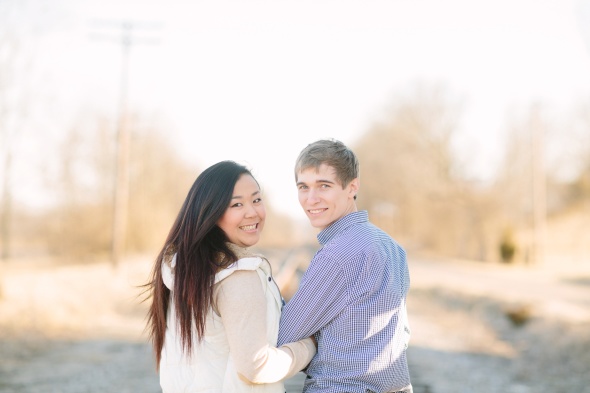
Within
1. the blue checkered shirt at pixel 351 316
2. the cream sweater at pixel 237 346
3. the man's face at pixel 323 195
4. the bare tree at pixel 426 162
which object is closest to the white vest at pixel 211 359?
the cream sweater at pixel 237 346

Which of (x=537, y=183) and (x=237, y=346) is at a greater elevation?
(x=237, y=346)

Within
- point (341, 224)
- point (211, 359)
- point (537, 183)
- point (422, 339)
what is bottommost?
point (422, 339)

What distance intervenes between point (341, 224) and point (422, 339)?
9.25m

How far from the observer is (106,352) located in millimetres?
10531

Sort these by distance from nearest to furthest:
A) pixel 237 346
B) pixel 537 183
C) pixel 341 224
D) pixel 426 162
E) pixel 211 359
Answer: pixel 237 346 < pixel 211 359 < pixel 341 224 < pixel 537 183 < pixel 426 162

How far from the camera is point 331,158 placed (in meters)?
2.72

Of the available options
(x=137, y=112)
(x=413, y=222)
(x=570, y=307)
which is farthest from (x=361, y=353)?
(x=413, y=222)

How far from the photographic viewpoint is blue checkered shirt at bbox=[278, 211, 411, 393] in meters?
2.55

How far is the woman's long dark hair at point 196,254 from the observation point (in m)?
2.46

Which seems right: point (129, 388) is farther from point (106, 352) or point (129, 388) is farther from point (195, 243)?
point (195, 243)

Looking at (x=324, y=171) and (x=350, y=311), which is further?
(x=324, y=171)

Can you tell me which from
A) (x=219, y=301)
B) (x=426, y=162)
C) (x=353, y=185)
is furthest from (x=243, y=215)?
(x=426, y=162)

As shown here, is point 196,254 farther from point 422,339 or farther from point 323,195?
point 422,339

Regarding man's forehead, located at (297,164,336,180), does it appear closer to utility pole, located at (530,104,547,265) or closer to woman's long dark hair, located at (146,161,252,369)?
woman's long dark hair, located at (146,161,252,369)
